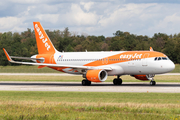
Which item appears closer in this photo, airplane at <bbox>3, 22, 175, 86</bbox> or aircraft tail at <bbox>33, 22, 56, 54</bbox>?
airplane at <bbox>3, 22, 175, 86</bbox>

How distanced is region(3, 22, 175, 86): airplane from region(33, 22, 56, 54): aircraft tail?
1427 millimetres

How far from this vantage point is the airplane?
3956 cm

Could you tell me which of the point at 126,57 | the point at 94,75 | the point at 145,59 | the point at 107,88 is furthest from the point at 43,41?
the point at 107,88

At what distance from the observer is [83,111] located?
712 inches

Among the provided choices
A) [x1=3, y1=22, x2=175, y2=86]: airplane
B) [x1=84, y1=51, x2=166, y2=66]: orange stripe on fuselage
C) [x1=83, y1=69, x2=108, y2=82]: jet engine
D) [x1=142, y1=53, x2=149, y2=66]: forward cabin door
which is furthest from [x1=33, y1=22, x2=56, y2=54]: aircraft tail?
[x1=142, y1=53, x2=149, y2=66]: forward cabin door

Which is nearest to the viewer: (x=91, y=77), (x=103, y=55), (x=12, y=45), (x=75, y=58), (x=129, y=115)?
(x=129, y=115)

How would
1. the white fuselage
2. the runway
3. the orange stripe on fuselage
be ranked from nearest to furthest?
the runway < the white fuselage < the orange stripe on fuselage

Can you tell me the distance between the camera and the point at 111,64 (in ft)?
140

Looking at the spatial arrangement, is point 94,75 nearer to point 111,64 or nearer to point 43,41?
point 111,64

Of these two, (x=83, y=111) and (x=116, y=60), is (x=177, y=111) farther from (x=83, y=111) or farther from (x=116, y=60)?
(x=116, y=60)

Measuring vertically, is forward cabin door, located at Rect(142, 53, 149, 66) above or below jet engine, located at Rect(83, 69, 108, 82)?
above

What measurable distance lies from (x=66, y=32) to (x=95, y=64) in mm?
145420

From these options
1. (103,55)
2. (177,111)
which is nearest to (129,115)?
Result: (177,111)

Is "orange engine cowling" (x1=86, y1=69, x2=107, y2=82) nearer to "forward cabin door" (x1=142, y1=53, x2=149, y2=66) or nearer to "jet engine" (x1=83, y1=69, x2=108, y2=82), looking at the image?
"jet engine" (x1=83, y1=69, x2=108, y2=82)
